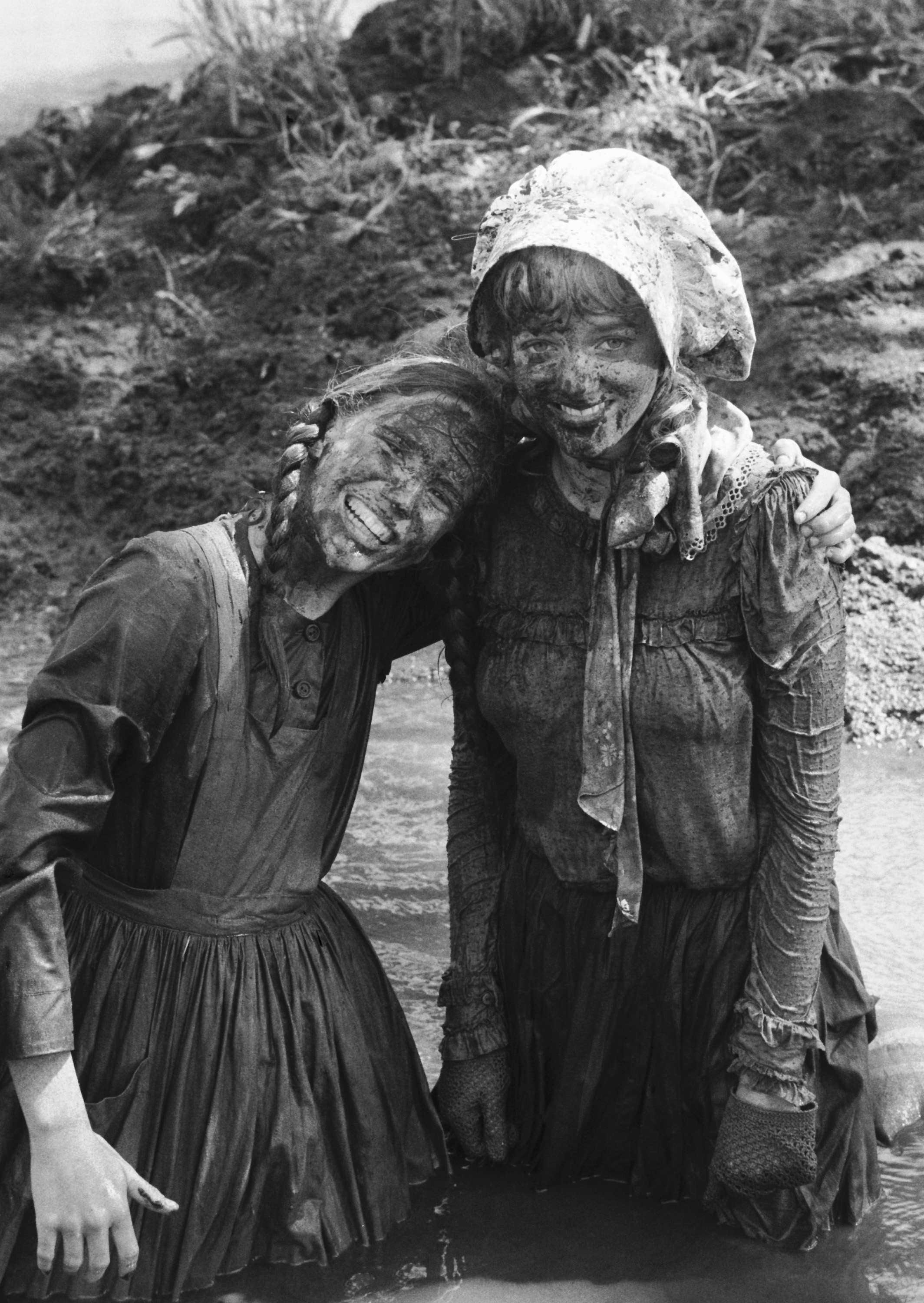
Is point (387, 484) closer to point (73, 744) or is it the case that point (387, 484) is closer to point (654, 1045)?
point (73, 744)

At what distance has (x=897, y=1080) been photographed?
10.8ft

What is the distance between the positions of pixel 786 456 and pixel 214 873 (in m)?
1.04

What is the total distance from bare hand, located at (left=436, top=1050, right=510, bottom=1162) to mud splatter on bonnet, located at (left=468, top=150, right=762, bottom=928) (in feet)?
1.45

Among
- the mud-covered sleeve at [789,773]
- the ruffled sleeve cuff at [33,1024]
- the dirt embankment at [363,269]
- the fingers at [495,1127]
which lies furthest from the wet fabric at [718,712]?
the dirt embankment at [363,269]

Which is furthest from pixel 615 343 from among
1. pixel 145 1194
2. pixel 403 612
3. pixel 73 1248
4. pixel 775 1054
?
pixel 73 1248

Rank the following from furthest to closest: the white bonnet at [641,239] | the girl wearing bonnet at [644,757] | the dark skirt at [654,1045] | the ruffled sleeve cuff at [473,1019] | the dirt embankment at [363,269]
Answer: the dirt embankment at [363,269] < the ruffled sleeve cuff at [473,1019] < the dark skirt at [654,1045] < the girl wearing bonnet at [644,757] < the white bonnet at [641,239]

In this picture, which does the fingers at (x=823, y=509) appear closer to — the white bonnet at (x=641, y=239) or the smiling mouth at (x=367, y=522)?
the white bonnet at (x=641, y=239)

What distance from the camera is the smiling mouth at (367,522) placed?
2412 millimetres

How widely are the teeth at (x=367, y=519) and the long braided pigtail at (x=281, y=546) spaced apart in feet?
0.38

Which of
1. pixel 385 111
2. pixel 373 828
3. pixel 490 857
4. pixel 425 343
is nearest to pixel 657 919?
pixel 490 857

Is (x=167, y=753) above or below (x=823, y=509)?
below

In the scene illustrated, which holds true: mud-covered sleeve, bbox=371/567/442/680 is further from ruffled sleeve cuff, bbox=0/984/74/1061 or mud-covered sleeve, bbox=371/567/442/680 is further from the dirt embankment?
the dirt embankment

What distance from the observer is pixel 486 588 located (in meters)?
2.72

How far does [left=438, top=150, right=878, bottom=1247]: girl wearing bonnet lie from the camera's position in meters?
2.40
